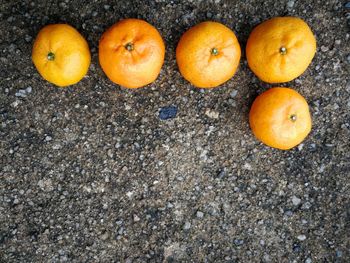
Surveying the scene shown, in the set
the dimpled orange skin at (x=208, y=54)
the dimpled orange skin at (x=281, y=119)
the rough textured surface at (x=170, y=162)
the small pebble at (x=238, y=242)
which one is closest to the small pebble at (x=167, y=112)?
the rough textured surface at (x=170, y=162)

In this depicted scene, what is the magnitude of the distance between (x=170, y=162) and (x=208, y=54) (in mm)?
791

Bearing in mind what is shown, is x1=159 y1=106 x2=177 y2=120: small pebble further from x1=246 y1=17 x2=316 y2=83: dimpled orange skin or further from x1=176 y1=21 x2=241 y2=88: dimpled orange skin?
x1=246 y1=17 x2=316 y2=83: dimpled orange skin

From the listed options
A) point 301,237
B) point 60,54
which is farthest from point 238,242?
point 60,54

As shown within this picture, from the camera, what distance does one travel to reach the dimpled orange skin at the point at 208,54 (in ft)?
8.12

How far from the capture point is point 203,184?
2934mm

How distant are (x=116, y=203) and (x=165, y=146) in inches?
19.1

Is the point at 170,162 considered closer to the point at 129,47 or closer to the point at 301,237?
the point at 129,47

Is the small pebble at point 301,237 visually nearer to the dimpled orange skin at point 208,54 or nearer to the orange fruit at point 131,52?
the dimpled orange skin at point 208,54

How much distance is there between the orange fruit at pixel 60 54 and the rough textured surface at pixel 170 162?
0.27m

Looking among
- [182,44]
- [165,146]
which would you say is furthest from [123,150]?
[182,44]

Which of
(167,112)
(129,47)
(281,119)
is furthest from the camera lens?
(167,112)

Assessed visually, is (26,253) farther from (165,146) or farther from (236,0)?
(236,0)

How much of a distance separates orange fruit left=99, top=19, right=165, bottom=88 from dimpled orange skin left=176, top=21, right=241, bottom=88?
0.16 metres

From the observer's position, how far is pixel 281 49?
246 centimetres
